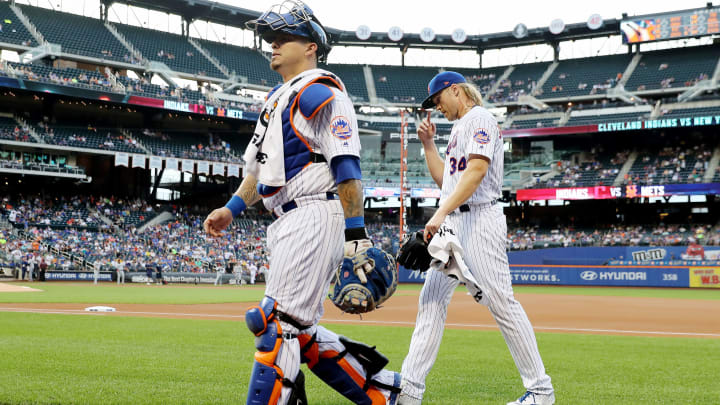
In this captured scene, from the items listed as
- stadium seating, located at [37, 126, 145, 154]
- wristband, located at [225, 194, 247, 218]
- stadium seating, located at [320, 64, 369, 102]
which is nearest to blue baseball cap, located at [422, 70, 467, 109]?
wristband, located at [225, 194, 247, 218]

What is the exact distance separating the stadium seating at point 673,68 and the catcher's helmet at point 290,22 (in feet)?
156

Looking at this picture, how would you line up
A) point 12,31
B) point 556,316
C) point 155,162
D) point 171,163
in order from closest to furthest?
point 556,316
point 12,31
point 155,162
point 171,163

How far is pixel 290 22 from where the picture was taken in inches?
127

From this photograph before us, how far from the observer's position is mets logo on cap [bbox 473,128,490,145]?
13.0 feet

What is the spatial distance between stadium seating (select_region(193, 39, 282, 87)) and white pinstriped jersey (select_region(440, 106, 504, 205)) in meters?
46.0

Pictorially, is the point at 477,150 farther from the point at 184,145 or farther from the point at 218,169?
the point at 184,145

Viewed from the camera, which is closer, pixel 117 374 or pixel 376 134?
pixel 117 374

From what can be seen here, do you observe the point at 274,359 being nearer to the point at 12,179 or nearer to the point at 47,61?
the point at 12,179

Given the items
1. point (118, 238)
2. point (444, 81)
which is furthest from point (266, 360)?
→ point (118, 238)

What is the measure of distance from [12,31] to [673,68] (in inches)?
1802

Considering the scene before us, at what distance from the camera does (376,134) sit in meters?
48.7

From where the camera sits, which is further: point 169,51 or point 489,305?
point 169,51

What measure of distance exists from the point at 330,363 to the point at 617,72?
167ft

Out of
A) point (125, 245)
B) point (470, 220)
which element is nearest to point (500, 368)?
point (470, 220)
